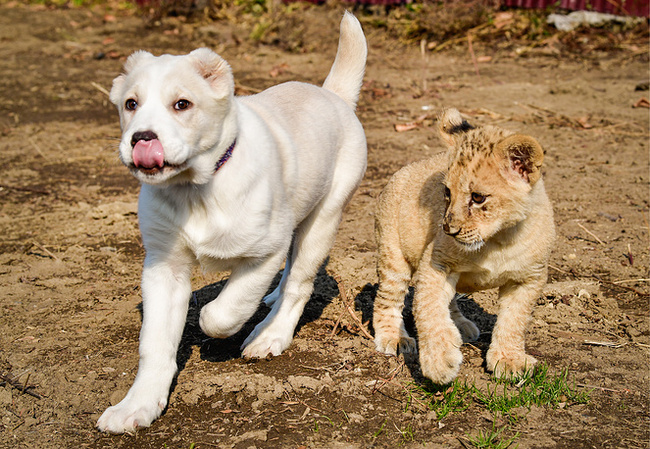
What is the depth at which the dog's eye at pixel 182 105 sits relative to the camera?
3408 mm

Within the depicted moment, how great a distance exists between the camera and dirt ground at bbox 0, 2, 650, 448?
3668mm

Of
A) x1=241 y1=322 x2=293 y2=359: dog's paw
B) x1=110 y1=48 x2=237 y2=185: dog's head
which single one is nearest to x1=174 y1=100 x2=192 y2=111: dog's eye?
x1=110 y1=48 x2=237 y2=185: dog's head

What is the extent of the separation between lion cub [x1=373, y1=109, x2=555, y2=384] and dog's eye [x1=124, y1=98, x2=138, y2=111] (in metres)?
1.65

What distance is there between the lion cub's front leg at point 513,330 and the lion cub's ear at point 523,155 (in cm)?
71

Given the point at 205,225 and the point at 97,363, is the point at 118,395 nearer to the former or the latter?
the point at 97,363

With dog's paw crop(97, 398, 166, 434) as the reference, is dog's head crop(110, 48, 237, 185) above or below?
above

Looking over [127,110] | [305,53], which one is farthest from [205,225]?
[305,53]

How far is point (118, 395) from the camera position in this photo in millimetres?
3910

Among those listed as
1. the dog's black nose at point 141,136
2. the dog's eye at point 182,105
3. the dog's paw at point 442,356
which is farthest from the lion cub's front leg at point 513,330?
the dog's black nose at point 141,136

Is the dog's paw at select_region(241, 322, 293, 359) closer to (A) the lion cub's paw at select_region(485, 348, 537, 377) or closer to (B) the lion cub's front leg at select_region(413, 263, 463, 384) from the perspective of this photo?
(B) the lion cub's front leg at select_region(413, 263, 463, 384)

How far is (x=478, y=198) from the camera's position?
363 cm

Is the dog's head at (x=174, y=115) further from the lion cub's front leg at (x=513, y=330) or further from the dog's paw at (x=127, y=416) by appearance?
the lion cub's front leg at (x=513, y=330)

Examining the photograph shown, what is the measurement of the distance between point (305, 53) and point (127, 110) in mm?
9273

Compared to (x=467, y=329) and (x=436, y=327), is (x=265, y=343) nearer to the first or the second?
(x=436, y=327)
